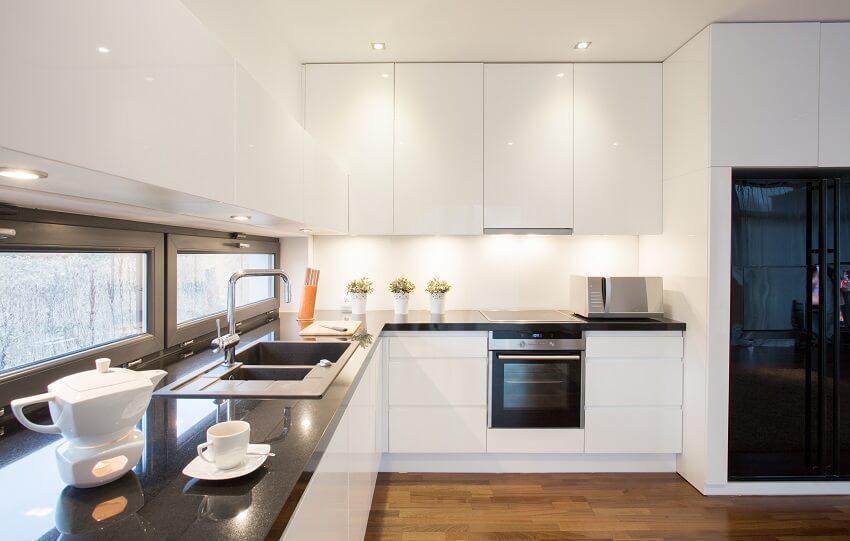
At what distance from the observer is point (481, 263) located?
123 inches

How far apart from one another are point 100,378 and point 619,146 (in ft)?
9.82

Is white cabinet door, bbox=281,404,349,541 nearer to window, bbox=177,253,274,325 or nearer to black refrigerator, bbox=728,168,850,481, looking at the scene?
window, bbox=177,253,274,325

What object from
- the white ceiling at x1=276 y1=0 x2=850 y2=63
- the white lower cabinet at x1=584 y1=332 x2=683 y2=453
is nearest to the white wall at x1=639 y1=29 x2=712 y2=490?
the white lower cabinet at x1=584 y1=332 x2=683 y2=453

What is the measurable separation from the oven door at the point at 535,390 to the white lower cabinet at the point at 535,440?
3cm

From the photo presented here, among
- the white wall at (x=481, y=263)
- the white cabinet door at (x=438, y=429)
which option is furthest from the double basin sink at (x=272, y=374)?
the white wall at (x=481, y=263)

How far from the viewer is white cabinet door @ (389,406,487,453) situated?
8.38ft

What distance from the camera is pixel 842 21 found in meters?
2.33

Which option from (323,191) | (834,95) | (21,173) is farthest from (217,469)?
(834,95)

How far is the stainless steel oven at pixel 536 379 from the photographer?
8.30 ft

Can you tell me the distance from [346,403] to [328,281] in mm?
1902

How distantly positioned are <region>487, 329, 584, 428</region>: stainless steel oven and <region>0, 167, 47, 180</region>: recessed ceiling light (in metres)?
2.19

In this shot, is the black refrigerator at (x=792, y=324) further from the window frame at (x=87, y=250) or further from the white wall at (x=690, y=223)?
the window frame at (x=87, y=250)

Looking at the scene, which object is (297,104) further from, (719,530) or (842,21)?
(719,530)

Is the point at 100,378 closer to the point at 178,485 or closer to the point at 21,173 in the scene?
the point at 178,485
